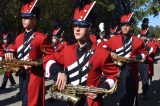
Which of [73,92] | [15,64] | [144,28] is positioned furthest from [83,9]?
[144,28]

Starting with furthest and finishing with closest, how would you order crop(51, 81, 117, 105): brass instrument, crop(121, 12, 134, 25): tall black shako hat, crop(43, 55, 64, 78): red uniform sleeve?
crop(121, 12, 134, 25): tall black shako hat < crop(43, 55, 64, 78): red uniform sleeve < crop(51, 81, 117, 105): brass instrument

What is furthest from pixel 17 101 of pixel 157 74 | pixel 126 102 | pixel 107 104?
pixel 157 74

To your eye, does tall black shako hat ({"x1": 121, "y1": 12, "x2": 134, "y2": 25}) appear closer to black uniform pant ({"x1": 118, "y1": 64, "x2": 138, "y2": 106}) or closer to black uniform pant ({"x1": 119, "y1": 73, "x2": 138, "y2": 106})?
black uniform pant ({"x1": 118, "y1": 64, "x2": 138, "y2": 106})

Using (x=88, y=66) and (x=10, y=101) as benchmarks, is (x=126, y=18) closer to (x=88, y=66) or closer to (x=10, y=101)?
(x=88, y=66)

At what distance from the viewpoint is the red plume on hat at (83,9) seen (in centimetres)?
523

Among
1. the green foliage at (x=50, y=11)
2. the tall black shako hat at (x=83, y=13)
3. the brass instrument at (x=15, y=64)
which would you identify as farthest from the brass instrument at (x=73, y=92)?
the green foliage at (x=50, y=11)

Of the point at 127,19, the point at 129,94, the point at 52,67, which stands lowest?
the point at 129,94

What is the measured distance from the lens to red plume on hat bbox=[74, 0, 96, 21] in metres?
5.23

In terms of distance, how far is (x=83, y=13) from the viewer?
5273 millimetres

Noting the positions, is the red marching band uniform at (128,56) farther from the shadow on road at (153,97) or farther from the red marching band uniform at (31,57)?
the shadow on road at (153,97)

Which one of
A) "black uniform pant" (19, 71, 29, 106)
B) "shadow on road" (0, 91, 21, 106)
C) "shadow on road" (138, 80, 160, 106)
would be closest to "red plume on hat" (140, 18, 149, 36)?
"shadow on road" (138, 80, 160, 106)

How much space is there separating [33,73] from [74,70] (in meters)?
2.02

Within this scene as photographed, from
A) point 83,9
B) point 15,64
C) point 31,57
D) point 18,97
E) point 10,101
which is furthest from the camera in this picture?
point 18,97

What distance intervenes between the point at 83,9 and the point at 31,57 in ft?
7.18
